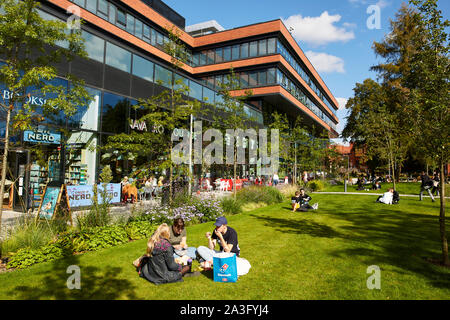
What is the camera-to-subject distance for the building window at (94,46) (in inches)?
559

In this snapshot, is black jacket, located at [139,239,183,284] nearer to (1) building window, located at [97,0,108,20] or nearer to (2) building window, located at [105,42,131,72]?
(2) building window, located at [105,42,131,72]

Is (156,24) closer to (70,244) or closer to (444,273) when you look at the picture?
(70,244)

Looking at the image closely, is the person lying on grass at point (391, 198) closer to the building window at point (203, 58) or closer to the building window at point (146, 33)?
the building window at point (146, 33)

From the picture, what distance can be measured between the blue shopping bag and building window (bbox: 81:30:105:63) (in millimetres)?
13369

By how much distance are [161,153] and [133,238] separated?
361cm

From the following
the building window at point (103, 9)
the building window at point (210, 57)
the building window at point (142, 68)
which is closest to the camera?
the building window at point (142, 68)

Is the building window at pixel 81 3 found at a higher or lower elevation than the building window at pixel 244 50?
lower

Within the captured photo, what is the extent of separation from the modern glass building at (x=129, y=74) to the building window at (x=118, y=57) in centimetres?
5

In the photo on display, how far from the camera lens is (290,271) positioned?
5.49m

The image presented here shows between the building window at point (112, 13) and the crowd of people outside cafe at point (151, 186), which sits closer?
the crowd of people outside cafe at point (151, 186)

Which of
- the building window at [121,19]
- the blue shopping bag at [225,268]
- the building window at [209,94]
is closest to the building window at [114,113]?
the building window at [209,94]

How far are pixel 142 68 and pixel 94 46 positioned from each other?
10.4ft

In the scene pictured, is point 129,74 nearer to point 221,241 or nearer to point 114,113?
point 114,113
